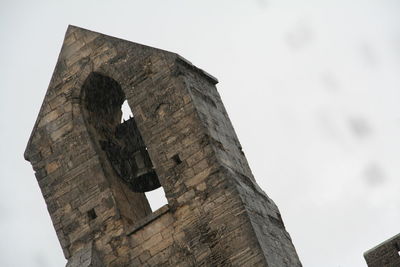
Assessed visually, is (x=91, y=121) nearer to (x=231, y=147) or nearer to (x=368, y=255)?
(x=231, y=147)

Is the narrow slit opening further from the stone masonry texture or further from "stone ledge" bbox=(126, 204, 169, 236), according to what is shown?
the stone masonry texture

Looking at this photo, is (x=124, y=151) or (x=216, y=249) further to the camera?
(x=124, y=151)

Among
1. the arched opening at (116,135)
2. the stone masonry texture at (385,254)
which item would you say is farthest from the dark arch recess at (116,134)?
the stone masonry texture at (385,254)

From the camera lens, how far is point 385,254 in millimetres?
18812

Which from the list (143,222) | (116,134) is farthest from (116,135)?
(143,222)

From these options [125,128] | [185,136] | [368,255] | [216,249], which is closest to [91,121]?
[125,128]

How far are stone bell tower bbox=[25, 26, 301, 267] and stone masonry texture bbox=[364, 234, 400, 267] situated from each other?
183 centimetres

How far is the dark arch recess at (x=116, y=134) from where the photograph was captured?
18078mm

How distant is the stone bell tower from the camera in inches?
656

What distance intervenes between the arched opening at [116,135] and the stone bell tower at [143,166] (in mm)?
13

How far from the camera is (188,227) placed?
55.1 feet

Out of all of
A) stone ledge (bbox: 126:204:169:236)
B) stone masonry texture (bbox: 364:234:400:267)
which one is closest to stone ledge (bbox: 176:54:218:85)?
stone ledge (bbox: 126:204:169:236)

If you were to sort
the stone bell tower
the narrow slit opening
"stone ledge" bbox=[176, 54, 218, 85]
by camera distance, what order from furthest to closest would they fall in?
"stone ledge" bbox=[176, 54, 218, 85]
the narrow slit opening
the stone bell tower

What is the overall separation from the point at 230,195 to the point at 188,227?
663 millimetres
